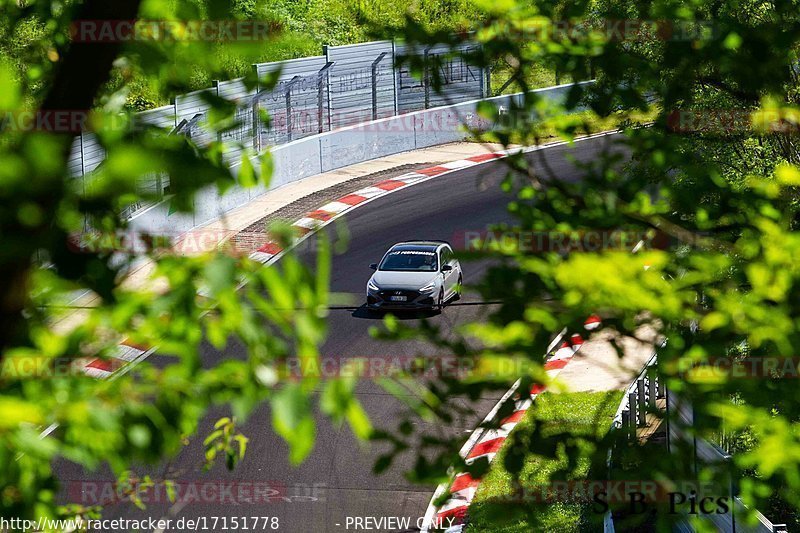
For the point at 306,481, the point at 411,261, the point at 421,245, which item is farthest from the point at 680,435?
the point at 421,245

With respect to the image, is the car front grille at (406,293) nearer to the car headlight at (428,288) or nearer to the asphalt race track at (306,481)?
the car headlight at (428,288)

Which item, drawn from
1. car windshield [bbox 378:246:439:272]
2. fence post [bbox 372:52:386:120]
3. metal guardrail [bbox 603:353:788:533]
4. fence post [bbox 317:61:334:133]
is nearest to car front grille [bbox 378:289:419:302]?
car windshield [bbox 378:246:439:272]

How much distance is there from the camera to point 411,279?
2102cm

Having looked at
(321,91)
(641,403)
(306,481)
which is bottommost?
(306,481)

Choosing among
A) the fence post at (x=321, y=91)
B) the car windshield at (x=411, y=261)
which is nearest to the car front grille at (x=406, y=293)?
the car windshield at (x=411, y=261)

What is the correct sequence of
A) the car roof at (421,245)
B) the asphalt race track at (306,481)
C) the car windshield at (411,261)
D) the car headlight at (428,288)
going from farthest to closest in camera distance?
the car roof at (421,245) < the car windshield at (411,261) < the car headlight at (428,288) < the asphalt race track at (306,481)

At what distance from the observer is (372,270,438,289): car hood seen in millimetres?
20844

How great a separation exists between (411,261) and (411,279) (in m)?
0.60

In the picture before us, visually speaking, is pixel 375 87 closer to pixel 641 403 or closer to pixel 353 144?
pixel 353 144

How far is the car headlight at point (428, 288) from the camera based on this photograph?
68.2 ft

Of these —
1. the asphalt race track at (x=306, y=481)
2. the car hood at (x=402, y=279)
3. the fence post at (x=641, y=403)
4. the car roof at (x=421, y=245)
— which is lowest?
the asphalt race track at (x=306, y=481)

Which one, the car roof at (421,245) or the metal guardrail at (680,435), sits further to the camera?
the car roof at (421,245)

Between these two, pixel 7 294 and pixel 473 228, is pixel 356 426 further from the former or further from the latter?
pixel 473 228

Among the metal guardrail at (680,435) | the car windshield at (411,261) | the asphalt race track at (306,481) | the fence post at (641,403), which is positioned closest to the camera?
the metal guardrail at (680,435)
